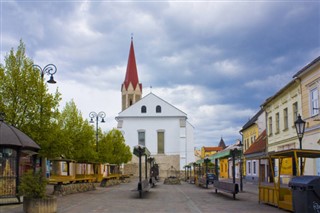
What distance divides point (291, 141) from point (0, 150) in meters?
18.6

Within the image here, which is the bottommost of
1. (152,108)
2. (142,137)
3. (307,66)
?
(142,137)

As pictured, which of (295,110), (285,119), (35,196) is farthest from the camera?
(285,119)

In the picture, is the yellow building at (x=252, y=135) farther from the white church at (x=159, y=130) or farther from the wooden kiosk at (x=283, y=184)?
the white church at (x=159, y=130)

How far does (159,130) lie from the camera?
261 ft

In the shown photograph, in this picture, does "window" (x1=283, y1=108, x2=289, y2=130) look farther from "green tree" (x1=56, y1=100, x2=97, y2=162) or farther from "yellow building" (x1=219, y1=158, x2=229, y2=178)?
"yellow building" (x1=219, y1=158, x2=229, y2=178)

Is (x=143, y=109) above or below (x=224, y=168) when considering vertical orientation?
above

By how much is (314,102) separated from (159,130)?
5695 centimetres

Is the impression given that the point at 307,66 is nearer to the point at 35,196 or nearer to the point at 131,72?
the point at 35,196

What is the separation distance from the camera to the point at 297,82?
25688 mm

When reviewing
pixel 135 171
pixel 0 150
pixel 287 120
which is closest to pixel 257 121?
pixel 287 120

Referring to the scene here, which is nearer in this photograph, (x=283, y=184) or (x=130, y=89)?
(x=283, y=184)

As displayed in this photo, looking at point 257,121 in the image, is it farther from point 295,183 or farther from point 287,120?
point 295,183

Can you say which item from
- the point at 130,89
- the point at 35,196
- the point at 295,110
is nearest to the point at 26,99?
the point at 35,196

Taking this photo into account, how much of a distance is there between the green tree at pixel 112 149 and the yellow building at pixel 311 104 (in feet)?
74.0
